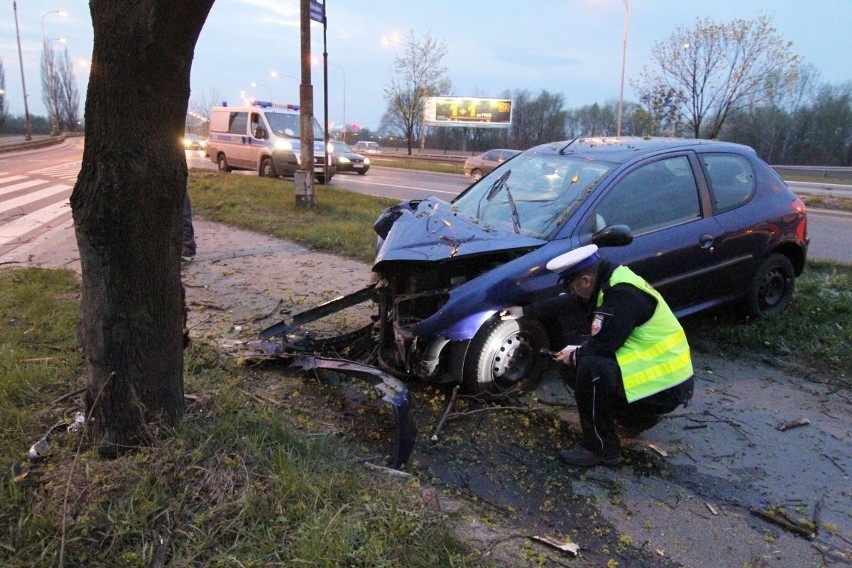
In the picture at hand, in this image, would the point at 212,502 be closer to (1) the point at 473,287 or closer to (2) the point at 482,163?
(1) the point at 473,287

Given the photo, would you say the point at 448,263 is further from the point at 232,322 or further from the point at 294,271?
the point at 294,271

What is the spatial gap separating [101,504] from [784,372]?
4672 millimetres

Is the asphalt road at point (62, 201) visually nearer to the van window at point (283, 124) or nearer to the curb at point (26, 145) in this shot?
the van window at point (283, 124)

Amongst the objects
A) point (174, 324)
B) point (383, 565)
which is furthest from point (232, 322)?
point (383, 565)

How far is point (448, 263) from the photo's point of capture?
3.90 metres

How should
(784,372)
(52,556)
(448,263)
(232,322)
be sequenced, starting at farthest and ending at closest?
1. (232,322)
2. (784,372)
3. (448,263)
4. (52,556)

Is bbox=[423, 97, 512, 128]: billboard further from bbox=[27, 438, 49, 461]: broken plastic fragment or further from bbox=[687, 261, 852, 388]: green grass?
bbox=[27, 438, 49, 461]: broken plastic fragment

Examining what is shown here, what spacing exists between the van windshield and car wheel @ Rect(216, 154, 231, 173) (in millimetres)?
2843

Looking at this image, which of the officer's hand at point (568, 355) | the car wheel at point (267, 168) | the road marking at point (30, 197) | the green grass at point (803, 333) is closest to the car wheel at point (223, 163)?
the car wheel at point (267, 168)

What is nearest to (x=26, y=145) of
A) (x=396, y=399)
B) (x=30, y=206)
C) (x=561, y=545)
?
(x=30, y=206)

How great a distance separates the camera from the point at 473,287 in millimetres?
3727

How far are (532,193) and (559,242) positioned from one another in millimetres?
794

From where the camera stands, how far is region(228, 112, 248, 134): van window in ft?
60.6

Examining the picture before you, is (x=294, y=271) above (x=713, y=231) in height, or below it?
below
